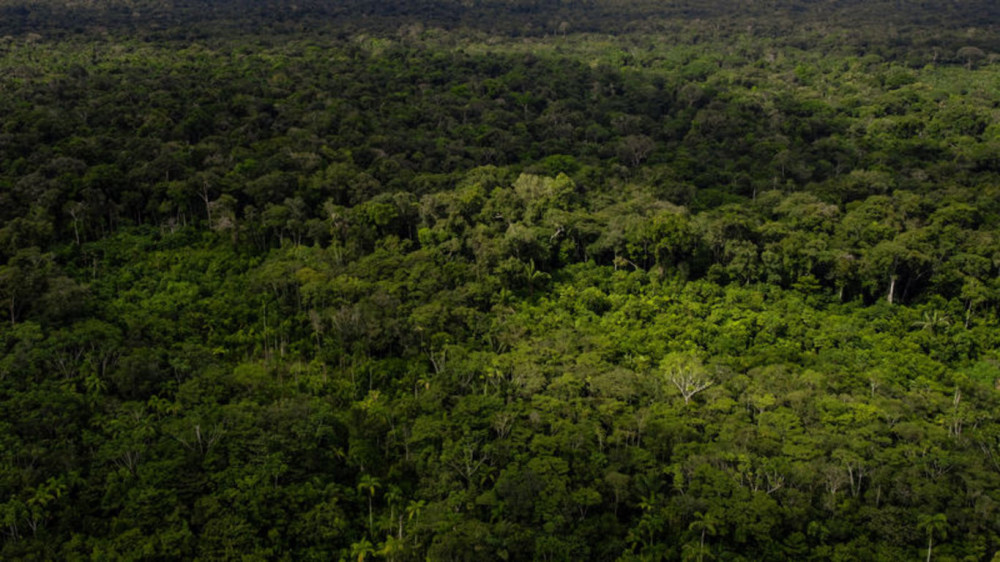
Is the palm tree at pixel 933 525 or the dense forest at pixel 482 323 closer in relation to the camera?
the palm tree at pixel 933 525

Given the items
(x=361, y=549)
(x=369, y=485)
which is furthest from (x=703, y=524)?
(x=369, y=485)

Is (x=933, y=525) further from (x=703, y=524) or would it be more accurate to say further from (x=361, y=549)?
(x=361, y=549)

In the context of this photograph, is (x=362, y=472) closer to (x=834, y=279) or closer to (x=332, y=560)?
(x=332, y=560)

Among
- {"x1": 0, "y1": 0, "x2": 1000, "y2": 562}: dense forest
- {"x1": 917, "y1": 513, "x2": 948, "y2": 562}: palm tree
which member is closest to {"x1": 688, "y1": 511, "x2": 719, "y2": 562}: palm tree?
{"x1": 0, "y1": 0, "x2": 1000, "y2": 562}: dense forest

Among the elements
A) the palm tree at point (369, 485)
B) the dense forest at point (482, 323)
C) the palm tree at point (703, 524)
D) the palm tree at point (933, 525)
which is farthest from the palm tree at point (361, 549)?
the palm tree at point (933, 525)

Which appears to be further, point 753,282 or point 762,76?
point 762,76

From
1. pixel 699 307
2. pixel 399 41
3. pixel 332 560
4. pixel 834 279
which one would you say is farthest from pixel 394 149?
pixel 399 41

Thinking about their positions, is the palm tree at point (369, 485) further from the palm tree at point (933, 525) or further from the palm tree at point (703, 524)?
the palm tree at point (933, 525)
